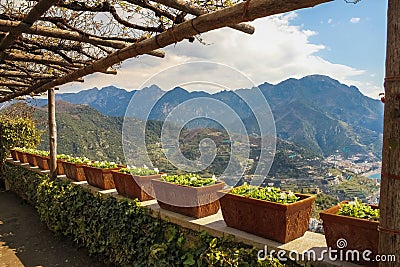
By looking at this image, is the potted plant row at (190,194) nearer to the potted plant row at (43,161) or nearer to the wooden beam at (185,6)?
the wooden beam at (185,6)

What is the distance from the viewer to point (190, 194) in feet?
8.38

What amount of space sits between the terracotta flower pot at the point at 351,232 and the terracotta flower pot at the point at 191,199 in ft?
3.35

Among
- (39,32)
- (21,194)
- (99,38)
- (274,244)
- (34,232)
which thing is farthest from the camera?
(21,194)

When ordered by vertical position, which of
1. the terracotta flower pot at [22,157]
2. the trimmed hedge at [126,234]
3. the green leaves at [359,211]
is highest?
the green leaves at [359,211]

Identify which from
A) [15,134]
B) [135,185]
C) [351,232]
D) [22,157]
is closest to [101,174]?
[135,185]

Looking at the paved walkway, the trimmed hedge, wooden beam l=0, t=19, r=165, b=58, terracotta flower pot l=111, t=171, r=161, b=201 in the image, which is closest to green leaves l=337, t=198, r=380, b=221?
the trimmed hedge

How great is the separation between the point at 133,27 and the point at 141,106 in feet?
2.27

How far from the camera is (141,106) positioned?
2504 millimetres

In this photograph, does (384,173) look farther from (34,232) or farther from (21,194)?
(21,194)

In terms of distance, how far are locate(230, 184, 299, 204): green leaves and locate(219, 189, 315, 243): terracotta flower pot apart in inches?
2.4

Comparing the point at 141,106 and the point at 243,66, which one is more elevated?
the point at 243,66

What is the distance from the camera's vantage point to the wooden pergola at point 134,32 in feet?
4.26

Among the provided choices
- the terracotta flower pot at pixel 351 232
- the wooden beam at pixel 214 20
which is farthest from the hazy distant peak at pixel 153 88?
the terracotta flower pot at pixel 351 232

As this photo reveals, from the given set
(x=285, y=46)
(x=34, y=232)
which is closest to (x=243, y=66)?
(x=285, y=46)
